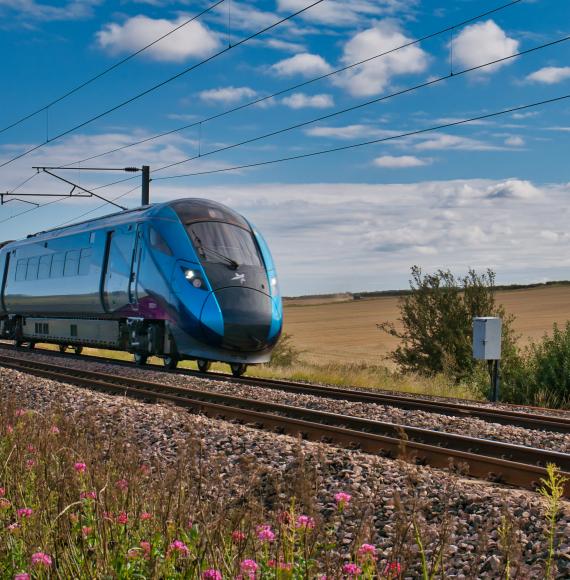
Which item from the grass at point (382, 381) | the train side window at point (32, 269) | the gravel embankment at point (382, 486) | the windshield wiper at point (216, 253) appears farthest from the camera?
the train side window at point (32, 269)

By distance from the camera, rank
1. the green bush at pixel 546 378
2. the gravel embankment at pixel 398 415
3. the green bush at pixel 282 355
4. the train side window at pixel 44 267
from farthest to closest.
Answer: the green bush at pixel 282 355 < the train side window at pixel 44 267 < the green bush at pixel 546 378 < the gravel embankment at pixel 398 415

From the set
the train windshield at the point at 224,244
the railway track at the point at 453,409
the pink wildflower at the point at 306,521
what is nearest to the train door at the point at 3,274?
the train windshield at the point at 224,244

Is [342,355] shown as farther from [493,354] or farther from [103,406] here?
[103,406]

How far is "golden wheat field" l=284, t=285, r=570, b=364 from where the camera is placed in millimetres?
43362

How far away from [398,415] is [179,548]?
775cm

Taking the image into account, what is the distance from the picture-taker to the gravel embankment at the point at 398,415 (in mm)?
8969

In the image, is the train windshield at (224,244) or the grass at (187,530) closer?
the grass at (187,530)

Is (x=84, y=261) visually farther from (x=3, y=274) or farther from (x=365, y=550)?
(x=365, y=550)

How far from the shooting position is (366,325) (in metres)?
67.4

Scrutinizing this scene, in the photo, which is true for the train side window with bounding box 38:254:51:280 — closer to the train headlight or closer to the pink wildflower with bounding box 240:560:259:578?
the train headlight

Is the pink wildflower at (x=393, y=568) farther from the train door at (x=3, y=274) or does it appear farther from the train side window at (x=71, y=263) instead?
the train door at (x=3, y=274)

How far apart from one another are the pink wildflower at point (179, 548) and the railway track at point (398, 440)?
1.42 metres

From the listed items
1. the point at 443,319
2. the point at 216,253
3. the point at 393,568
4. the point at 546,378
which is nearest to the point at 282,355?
the point at 443,319

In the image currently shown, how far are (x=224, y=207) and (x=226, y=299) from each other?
2742 mm
